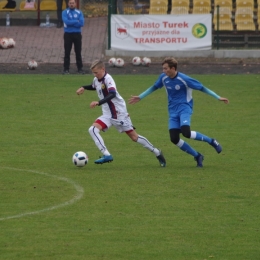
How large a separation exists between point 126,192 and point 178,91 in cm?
246

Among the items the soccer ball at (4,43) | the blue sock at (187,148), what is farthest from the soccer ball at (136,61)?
the blue sock at (187,148)

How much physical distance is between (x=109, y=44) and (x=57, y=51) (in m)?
1.98

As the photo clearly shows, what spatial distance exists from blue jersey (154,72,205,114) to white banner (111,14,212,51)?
1532 cm

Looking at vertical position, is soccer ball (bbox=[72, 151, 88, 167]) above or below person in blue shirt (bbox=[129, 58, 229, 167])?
below

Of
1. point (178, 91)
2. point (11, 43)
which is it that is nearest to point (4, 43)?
point (11, 43)

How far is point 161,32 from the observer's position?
2738 centimetres

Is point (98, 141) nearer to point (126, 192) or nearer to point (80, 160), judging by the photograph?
point (80, 160)

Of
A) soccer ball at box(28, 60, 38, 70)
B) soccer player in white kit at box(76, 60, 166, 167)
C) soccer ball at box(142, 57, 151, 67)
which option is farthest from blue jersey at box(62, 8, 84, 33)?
soccer player in white kit at box(76, 60, 166, 167)

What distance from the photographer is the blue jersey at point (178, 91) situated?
39.7ft

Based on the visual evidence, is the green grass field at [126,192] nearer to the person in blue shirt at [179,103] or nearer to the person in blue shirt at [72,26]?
the person in blue shirt at [179,103]

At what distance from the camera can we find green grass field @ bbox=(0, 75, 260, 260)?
790 centimetres

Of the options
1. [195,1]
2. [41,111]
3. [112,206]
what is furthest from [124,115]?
[195,1]

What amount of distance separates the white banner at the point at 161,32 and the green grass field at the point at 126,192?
28.3ft

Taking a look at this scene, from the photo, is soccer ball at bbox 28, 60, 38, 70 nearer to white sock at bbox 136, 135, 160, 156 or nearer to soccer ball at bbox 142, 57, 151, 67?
soccer ball at bbox 142, 57, 151, 67
